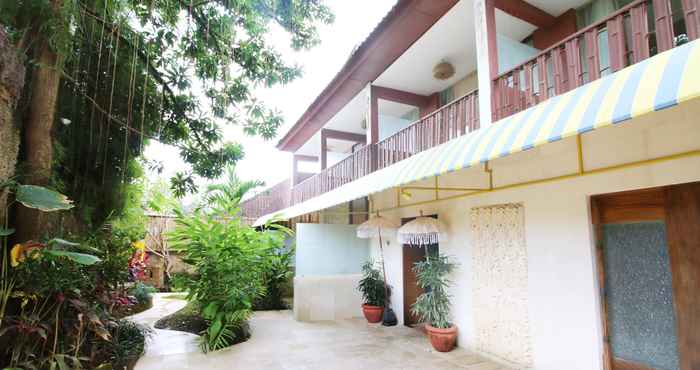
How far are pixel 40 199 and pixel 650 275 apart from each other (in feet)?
22.3

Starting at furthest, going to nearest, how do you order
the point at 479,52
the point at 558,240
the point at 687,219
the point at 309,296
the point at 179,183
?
1. the point at 309,296
2. the point at 179,183
3. the point at 479,52
4. the point at 558,240
5. the point at 687,219

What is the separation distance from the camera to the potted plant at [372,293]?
877 centimetres

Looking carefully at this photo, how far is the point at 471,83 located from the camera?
328 inches

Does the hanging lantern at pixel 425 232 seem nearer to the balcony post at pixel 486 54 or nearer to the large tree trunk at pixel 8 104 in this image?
the balcony post at pixel 486 54

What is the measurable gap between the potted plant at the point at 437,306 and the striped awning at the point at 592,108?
2.64 m

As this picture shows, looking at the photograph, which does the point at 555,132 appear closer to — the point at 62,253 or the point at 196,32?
the point at 62,253

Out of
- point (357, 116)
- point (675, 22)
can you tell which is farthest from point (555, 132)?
point (357, 116)

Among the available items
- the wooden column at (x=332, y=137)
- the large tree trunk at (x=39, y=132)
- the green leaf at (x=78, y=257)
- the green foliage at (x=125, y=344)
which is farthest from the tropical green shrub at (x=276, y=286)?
the green leaf at (x=78, y=257)

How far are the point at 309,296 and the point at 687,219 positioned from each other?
7623mm

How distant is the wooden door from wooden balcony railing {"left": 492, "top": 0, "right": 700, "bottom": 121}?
149 cm

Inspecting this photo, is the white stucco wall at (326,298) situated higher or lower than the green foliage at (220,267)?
lower

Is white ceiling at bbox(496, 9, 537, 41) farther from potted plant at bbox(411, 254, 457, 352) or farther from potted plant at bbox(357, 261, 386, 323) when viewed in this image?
potted plant at bbox(357, 261, 386, 323)

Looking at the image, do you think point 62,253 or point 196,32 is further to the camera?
point 196,32

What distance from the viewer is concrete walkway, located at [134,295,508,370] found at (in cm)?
565
